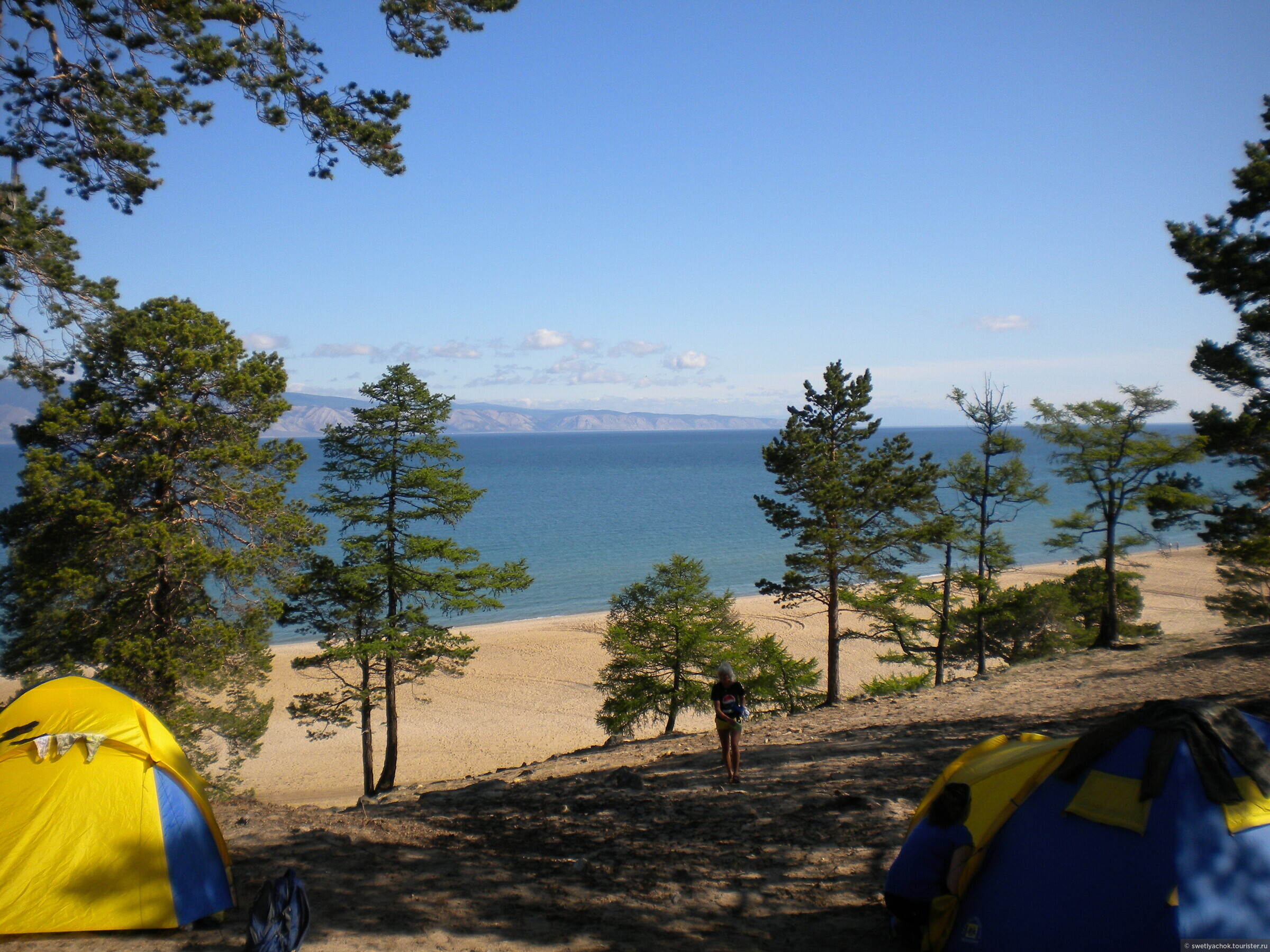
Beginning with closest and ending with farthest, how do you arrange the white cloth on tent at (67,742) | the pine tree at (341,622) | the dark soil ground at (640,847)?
1. the dark soil ground at (640,847)
2. the white cloth on tent at (67,742)
3. the pine tree at (341,622)

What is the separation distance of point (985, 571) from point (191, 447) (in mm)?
27684

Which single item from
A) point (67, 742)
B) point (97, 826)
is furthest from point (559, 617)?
point (97, 826)

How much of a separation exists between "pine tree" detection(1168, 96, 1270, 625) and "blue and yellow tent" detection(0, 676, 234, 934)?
51.6 feet

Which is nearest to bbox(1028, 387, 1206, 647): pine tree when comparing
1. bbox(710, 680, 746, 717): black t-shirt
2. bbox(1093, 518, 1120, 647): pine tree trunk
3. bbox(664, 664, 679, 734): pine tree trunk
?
bbox(1093, 518, 1120, 647): pine tree trunk

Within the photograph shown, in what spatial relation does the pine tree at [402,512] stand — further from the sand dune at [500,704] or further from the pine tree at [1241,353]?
the pine tree at [1241,353]

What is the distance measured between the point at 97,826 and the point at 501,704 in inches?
991

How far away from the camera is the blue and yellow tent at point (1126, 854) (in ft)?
13.0

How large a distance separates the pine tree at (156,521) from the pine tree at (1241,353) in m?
16.6

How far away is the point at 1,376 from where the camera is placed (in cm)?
896

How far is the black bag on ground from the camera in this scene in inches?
197

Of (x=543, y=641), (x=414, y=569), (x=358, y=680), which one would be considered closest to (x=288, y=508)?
Answer: (x=414, y=569)

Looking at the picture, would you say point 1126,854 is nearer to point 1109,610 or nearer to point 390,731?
point 390,731

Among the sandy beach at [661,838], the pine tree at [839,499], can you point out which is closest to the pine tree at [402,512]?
the sandy beach at [661,838]

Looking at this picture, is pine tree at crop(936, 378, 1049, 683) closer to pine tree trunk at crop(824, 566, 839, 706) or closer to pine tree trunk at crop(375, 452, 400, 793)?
pine tree trunk at crop(824, 566, 839, 706)
